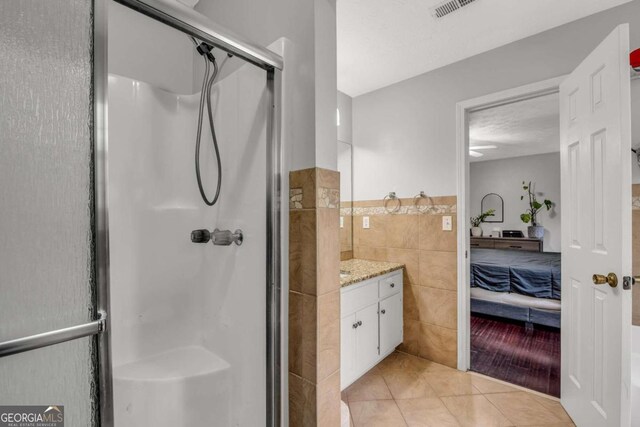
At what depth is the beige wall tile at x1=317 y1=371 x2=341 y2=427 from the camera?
1083mm

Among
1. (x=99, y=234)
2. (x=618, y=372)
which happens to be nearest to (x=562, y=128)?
(x=618, y=372)

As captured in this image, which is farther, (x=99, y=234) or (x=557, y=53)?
(x=557, y=53)

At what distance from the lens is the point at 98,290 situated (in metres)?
0.73

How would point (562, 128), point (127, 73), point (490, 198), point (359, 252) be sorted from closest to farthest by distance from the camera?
point (127, 73)
point (562, 128)
point (359, 252)
point (490, 198)

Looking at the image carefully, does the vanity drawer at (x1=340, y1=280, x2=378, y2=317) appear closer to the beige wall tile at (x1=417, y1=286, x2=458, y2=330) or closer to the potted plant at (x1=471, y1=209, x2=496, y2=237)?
the beige wall tile at (x1=417, y1=286, x2=458, y2=330)

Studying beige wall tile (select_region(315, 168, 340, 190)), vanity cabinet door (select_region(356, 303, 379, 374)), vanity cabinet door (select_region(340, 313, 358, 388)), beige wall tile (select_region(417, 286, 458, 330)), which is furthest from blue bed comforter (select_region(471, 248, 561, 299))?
beige wall tile (select_region(315, 168, 340, 190))

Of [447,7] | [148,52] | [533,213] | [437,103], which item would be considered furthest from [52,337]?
[533,213]

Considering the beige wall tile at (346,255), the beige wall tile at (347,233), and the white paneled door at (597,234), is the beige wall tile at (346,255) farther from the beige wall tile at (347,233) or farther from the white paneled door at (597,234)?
the white paneled door at (597,234)

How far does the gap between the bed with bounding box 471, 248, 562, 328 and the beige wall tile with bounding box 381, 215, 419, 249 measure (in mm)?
1399

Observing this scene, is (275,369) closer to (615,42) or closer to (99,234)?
(99,234)

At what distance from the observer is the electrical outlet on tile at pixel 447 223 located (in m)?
2.35

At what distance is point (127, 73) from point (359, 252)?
2.29 m

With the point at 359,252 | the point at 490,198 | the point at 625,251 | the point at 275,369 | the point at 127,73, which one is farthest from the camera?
the point at 490,198

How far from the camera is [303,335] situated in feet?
Answer: 3.69
